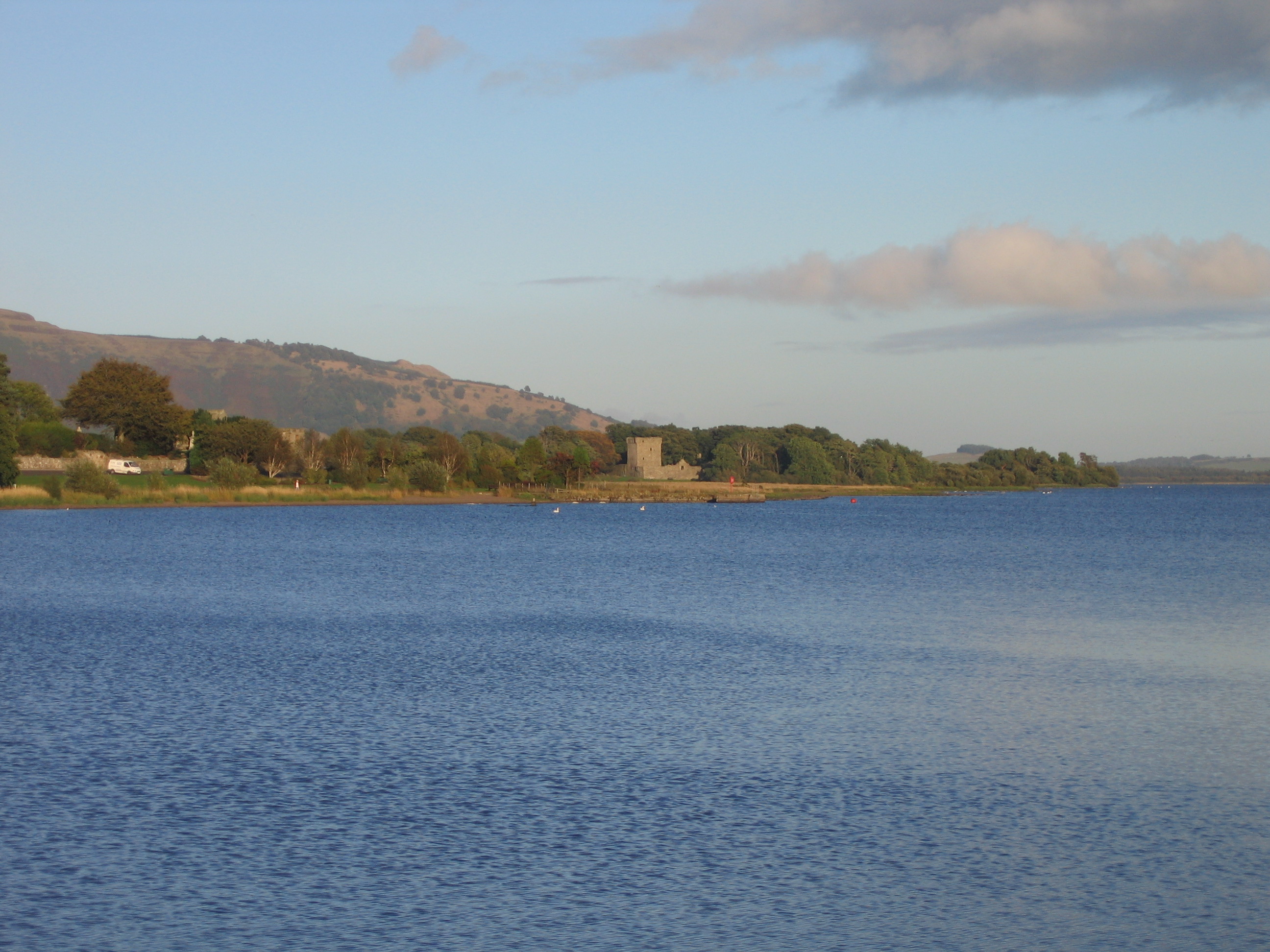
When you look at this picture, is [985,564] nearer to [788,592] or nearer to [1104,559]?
[1104,559]

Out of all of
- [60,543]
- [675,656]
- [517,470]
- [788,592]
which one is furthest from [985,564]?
[517,470]

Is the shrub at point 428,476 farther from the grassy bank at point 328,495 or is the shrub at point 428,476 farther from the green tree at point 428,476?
the grassy bank at point 328,495

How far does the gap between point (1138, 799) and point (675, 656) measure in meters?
11.5

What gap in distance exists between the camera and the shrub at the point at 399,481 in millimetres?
106188

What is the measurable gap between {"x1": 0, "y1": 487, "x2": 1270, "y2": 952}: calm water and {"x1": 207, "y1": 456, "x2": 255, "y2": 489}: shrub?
6007cm

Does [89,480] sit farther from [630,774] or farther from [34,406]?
[630,774]

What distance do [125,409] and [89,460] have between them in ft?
61.2

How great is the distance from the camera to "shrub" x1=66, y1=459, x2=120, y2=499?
81000mm

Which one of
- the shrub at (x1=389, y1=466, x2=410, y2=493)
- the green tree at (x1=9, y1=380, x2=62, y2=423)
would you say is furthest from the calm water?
the green tree at (x1=9, y1=380, x2=62, y2=423)

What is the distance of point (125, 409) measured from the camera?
340ft

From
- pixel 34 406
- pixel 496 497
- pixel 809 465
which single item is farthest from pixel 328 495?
pixel 809 465

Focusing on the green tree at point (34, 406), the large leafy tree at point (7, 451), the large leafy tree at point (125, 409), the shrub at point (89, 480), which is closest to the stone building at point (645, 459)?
the large leafy tree at point (125, 409)

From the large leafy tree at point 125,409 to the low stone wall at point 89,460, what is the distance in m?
1.70

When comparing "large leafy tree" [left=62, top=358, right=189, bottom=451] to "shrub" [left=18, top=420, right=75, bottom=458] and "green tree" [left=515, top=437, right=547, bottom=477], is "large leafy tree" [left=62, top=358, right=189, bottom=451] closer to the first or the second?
"shrub" [left=18, top=420, right=75, bottom=458]
